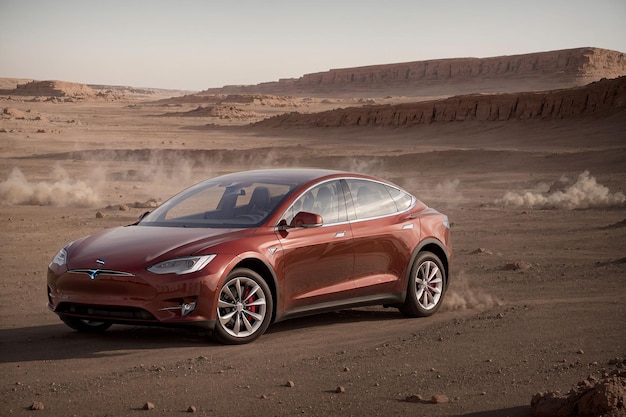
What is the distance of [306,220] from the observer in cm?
873

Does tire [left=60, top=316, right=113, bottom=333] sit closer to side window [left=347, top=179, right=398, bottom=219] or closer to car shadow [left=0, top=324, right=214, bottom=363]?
car shadow [left=0, top=324, right=214, bottom=363]

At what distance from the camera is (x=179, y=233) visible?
865cm

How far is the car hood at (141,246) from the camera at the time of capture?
816 centimetres

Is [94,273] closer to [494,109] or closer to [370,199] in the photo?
[370,199]

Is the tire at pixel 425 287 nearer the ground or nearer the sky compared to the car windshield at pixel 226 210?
nearer the ground

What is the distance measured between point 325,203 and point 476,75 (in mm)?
152625

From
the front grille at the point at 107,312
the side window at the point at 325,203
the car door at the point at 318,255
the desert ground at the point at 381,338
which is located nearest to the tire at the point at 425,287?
the desert ground at the point at 381,338

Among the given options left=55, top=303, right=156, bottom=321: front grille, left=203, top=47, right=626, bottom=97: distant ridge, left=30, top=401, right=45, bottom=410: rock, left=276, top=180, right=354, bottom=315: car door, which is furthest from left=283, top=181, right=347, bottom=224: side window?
left=203, top=47, right=626, bottom=97: distant ridge

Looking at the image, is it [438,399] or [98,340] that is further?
[98,340]

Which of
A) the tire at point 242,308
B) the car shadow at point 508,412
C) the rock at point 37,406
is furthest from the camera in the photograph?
the tire at point 242,308

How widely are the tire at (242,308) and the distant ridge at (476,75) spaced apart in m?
126

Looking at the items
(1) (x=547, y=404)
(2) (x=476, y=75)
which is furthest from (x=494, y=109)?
(2) (x=476, y=75)

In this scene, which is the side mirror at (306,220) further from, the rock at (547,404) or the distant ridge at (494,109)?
the distant ridge at (494,109)

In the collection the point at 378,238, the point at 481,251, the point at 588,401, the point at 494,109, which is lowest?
the point at 481,251
